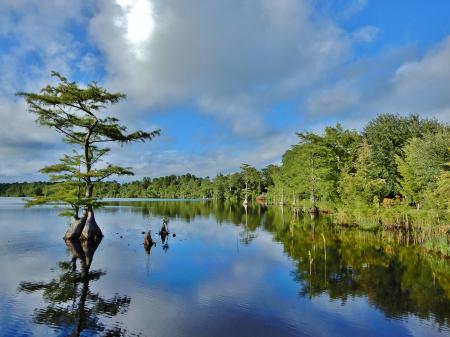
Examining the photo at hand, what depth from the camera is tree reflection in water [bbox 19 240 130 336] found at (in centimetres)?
1106

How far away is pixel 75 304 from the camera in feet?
43.2

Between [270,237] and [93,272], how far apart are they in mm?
18499

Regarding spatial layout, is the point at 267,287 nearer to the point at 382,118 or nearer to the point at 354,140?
the point at 354,140

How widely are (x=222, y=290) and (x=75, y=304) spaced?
6.32 metres

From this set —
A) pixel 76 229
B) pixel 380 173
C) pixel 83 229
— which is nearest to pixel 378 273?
pixel 83 229

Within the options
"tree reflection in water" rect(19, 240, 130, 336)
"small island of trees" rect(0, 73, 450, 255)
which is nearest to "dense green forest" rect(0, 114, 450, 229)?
"small island of trees" rect(0, 73, 450, 255)

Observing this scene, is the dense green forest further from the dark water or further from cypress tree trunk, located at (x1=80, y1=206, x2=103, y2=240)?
the dark water

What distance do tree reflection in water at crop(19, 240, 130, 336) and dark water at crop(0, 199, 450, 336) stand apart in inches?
1.7

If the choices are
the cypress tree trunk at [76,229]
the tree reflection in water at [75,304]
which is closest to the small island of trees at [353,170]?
the cypress tree trunk at [76,229]

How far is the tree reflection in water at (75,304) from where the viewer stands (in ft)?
36.3

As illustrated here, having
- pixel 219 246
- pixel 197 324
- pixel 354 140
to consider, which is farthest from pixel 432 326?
pixel 354 140

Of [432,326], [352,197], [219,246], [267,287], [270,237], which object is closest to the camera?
[432,326]

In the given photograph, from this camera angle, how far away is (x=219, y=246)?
27.7 m

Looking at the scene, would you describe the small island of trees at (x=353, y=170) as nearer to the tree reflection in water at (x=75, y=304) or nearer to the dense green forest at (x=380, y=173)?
the dense green forest at (x=380, y=173)
